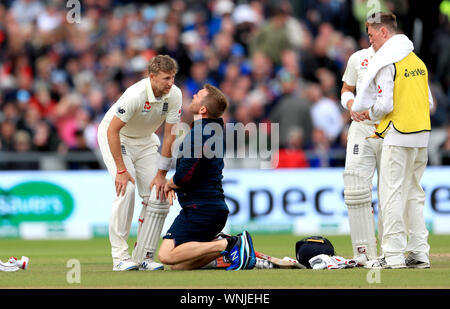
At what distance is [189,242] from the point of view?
10.5m

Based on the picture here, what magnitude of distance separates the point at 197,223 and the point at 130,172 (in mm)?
1150

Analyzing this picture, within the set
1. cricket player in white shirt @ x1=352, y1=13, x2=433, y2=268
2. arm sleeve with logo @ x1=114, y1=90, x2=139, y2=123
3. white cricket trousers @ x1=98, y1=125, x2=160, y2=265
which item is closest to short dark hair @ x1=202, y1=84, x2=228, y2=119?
arm sleeve with logo @ x1=114, y1=90, x2=139, y2=123

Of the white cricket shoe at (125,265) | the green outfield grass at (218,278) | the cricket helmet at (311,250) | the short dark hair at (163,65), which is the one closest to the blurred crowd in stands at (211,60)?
the green outfield grass at (218,278)

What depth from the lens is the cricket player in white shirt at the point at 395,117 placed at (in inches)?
402

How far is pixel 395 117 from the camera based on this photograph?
10.3 meters

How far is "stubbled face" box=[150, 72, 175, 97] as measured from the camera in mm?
10633

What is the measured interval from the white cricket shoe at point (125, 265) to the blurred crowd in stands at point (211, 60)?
26.9 feet

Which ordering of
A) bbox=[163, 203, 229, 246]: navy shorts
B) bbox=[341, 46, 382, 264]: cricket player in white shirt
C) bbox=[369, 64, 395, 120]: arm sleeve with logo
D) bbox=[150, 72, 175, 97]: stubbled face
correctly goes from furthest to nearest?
bbox=[341, 46, 382, 264]: cricket player in white shirt < bbox=[150, 72, 175, 97]: stubbled face < bbox=[163, 203, 229, 246]: navy shorts < bbox=[369, 64, 395, 120]: arm sleeve with logo

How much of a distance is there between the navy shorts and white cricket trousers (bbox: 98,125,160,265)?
59 centimetres

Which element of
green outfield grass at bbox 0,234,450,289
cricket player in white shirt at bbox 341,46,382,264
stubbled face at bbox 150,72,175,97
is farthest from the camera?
cricket player in white shirt at bbox 341,46,382,264

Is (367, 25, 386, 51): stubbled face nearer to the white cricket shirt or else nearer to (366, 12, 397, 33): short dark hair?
(366, 12, 397, 33): short dark hair

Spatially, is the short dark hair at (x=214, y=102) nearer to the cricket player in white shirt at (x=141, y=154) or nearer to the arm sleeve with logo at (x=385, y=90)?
the cricket player in white shirt at (x=141, y=154)

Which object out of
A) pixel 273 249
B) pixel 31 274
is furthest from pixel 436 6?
pixel 31 274

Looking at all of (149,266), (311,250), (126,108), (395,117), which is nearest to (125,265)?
(149,266)
